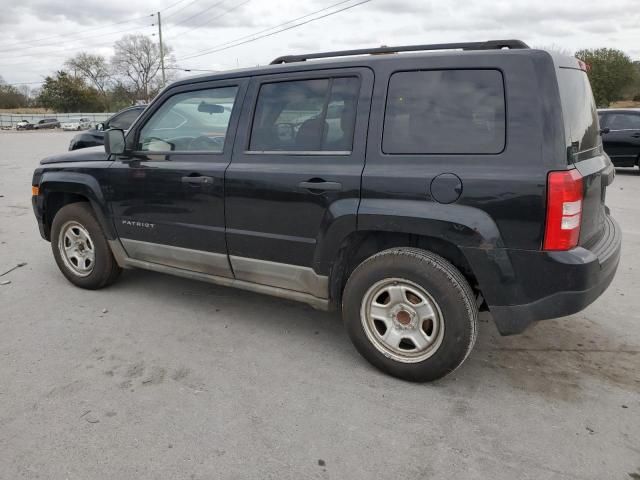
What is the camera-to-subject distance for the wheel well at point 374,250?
9.66ft

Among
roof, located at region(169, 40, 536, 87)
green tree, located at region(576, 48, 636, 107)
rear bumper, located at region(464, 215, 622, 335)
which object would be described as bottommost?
rear bumper, located at region(464, 215, 622, 335)

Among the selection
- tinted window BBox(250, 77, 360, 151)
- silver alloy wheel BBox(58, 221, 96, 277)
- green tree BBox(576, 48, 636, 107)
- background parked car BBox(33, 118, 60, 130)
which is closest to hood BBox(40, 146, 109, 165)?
silver alloy wheel BBox(58, 221, 96, 277)

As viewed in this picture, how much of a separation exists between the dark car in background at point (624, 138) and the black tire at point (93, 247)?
38.8 feet

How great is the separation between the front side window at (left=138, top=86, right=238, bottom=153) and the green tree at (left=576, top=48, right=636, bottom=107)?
152ft

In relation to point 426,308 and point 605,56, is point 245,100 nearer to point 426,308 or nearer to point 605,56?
point 426,308

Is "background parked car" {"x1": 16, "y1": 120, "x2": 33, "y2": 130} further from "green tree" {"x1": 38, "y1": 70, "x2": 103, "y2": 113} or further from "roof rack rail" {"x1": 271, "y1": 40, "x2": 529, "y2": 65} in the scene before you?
"roof rack rail" {"x1": 271, "y1": 40, "x2": 529, "y2": 65}

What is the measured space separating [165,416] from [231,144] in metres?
1.82

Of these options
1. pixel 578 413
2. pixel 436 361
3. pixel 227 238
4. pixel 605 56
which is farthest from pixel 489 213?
pixel 605 56

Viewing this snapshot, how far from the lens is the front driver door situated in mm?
3580

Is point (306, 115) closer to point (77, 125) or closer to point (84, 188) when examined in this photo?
point (84, 188)

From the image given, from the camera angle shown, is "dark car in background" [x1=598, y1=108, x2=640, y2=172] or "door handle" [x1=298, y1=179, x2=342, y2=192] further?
"dark car in background" [x1=598, y1=108, x2=640, y2=172]

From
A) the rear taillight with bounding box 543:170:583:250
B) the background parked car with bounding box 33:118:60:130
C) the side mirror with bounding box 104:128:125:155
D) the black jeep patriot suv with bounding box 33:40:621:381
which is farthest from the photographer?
the background parked car with bounding box 33:118:60:130

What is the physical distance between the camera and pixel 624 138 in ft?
39.9

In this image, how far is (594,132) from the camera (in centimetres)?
308
